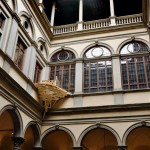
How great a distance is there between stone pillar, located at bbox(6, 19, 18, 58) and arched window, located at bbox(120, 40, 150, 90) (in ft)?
19.1

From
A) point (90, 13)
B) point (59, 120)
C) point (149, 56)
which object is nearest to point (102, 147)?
point (59, 120)

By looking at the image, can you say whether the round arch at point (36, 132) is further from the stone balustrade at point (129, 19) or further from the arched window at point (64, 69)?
the stone balustrade at point (129, 19)

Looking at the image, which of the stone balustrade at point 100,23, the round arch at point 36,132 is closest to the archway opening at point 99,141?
the round arch at point 36,132

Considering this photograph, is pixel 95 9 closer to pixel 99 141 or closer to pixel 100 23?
pixel 100 23

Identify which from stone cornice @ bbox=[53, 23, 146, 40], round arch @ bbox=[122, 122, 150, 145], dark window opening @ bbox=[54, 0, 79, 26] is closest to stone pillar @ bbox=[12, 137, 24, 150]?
round arch @ bbox=[122, 122, 150, 145]

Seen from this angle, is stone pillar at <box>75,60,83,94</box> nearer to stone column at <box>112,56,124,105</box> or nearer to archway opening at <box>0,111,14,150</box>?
stone column at <box>112,56,124,105</box>

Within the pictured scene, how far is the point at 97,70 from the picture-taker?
501 inches

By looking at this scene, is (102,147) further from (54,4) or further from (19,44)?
(54,4)

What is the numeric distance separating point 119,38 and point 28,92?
6.16 m

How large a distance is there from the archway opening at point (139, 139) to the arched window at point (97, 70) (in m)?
2.54

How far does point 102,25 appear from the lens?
14.3 m

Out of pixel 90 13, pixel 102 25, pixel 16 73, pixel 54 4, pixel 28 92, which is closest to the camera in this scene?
pixel 16 73

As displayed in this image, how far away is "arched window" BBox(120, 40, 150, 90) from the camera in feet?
38.5

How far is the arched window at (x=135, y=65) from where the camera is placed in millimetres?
11725
